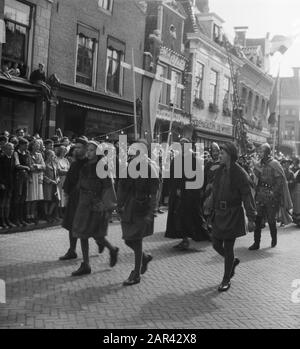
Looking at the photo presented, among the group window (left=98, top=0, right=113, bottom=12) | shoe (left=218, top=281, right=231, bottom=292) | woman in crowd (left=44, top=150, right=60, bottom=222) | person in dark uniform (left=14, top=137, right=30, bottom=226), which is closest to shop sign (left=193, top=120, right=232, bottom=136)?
window (left=98, top=0, right=113, bottom=12)

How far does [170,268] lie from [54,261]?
1.63 metres

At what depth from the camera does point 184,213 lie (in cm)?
859

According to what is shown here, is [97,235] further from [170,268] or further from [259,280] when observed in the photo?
[259,280]

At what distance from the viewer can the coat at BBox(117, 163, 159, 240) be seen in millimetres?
6043

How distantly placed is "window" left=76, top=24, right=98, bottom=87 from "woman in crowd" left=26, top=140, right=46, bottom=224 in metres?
6.87

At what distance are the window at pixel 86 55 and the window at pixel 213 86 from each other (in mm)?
10511

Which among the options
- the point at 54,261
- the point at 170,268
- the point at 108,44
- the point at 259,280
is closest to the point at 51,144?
the point at 54,261

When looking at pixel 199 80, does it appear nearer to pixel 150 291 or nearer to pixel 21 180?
pixel 21 180

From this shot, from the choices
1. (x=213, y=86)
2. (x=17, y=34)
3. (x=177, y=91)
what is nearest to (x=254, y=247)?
(x=17, y=34)

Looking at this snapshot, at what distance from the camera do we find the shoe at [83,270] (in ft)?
20.5

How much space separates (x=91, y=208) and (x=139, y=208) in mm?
700

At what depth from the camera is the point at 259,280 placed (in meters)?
6.48

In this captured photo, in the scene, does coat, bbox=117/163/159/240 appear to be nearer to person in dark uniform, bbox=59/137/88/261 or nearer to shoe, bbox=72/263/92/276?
shoe, bbox=72/263/92/276

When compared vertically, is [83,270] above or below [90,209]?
below
